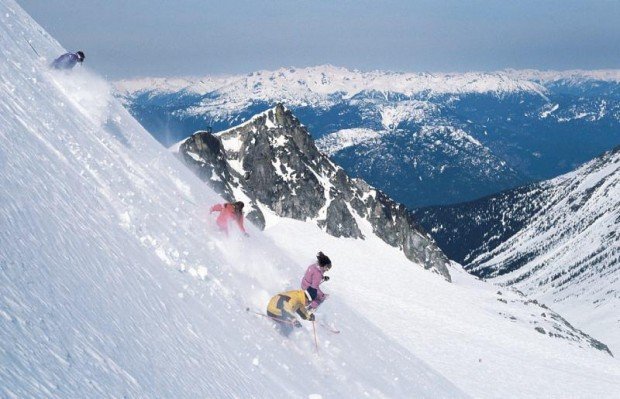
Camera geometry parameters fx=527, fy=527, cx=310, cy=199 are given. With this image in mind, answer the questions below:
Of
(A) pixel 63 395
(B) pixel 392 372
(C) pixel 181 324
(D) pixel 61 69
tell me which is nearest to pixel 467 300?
(B) pixel 392 372

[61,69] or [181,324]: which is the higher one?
[61,69]

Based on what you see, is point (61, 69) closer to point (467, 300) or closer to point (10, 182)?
point (10, 182)

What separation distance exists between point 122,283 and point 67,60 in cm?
1992

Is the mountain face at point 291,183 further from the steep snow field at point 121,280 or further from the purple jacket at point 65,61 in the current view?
the steep snow field at point 121,280

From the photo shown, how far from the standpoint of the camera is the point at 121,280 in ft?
35.6

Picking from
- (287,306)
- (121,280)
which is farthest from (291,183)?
(121,280)

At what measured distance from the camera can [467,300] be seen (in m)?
83.0

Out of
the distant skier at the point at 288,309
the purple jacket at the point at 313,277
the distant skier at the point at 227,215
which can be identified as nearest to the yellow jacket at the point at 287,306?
the distant skier at the point at 288,309

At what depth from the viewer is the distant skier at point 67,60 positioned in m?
26.3

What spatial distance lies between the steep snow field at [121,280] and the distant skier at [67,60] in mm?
633

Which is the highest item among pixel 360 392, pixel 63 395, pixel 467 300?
pixel 467 300

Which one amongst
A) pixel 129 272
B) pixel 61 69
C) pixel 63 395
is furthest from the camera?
pixel 61 69

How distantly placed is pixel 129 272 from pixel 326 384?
7.22 metres

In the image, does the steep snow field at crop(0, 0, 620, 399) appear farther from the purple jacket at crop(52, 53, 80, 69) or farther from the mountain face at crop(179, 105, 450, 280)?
the mountain face at crop(179, 105, 450, 280)
